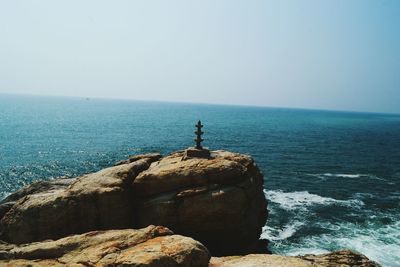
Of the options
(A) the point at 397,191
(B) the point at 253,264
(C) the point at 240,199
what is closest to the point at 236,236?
(C) the point at 240,199

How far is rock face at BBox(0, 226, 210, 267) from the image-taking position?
1270 centimetres

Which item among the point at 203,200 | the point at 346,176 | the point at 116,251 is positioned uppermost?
the point at 116,251

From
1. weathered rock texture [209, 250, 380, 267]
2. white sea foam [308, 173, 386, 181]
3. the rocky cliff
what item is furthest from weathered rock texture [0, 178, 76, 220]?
white sea foam [308, 173, 386, 181]

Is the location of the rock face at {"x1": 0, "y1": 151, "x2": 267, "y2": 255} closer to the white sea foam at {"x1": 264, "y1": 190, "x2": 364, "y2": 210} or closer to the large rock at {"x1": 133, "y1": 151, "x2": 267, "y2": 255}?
the large rock at {"x1": 133, "y1": 151, "x2": 267, "y2": 255}

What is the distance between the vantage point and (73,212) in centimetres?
2148

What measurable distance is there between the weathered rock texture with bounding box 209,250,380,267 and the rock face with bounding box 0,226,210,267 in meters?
1.69

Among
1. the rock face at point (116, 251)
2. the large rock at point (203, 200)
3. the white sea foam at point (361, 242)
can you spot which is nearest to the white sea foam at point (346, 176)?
the white sea foam at point (361, 242)

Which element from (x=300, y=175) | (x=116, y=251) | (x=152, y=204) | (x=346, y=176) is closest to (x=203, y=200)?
(x=152, y=204)

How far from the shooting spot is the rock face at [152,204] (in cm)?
2136

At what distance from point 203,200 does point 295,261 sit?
9417 millimetres

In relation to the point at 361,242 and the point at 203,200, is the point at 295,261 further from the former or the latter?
the point at 361,242

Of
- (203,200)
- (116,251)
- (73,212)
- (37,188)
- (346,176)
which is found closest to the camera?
(116,251)

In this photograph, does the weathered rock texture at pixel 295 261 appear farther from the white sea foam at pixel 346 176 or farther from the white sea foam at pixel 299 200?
the white sea foam at pixel 346 176

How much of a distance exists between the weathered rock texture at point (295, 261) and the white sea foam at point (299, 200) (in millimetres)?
26067
